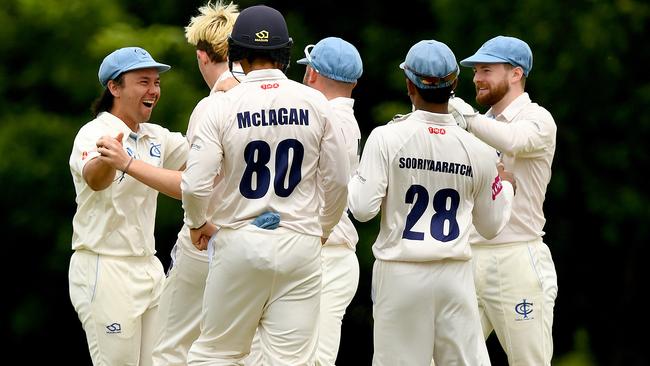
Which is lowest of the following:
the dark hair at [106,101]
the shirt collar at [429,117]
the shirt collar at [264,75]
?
the shirt collar at [429,117]

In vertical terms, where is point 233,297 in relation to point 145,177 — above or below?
below

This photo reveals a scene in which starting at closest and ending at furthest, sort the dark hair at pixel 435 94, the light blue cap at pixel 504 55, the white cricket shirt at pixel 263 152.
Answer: the white cricket shirt at pixel 263 152
the dark hair at pixel 435 94
the light blue cap at pixel 504 55

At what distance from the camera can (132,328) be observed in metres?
8.00

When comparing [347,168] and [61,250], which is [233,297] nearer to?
[347,168]

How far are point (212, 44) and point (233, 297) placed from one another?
1.83 meters

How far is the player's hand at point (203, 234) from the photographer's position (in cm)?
716

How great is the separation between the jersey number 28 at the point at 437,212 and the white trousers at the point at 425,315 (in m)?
0.13

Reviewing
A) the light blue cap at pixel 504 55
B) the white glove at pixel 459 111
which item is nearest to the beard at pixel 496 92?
the light blue cap at pixel 504 55

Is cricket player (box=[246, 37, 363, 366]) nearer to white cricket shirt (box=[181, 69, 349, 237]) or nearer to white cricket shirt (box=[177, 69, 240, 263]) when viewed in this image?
white cricket shirt (box=[177, 69, 240, 263])

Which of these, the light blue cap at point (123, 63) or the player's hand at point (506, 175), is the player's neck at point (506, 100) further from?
the light blue cap at point (123, 63)

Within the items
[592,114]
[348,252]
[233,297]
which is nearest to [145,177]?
[233,297]

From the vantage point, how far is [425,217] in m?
7.21

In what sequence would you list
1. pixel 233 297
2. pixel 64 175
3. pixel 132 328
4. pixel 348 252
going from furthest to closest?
pixel 64 175, pixel 348 252, pixel 132 328, pixel 233 297

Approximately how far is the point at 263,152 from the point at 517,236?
6.69ft
